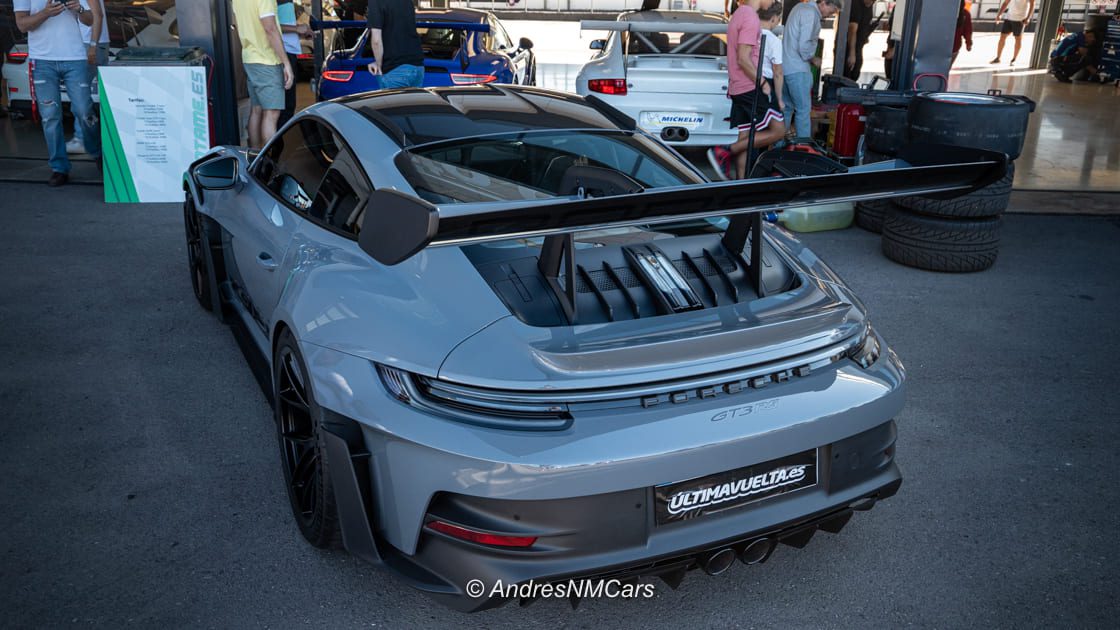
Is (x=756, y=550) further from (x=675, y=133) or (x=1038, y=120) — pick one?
(x=1038, y=120)

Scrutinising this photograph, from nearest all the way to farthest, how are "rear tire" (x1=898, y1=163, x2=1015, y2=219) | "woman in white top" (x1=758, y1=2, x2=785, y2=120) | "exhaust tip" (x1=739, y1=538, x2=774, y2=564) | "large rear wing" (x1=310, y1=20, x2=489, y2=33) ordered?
"exhaust tip" (x1=739, y1=538, x2=774, y2=564)
"rear tire" (x1=898, y1=163, x2=1015, y2=219)
"woman in white top" (x1=758, y1=2, x2=785, y2=120)
"large rear wing" (x1=310, y1=20, x2=489, y2=33)

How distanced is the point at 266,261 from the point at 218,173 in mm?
1045

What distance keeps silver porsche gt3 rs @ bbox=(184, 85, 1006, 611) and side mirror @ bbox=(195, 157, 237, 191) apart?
1007mm

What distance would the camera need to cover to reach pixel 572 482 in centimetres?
225

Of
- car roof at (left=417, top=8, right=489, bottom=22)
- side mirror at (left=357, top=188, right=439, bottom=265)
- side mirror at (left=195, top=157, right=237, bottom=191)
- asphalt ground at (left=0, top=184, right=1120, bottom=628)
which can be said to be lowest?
asphalt ground at (left=0, top=184, right=1120, bottom=628)

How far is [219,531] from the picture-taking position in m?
3.17

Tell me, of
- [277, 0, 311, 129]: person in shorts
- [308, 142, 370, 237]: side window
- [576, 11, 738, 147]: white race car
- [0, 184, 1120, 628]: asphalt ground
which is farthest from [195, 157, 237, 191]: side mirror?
[277, 0, 311, 129]: person in shorts

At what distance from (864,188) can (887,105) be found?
17.2 feet

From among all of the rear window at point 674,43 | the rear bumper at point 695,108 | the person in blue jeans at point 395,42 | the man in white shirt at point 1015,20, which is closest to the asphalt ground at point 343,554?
the rear bumper at point 695,108

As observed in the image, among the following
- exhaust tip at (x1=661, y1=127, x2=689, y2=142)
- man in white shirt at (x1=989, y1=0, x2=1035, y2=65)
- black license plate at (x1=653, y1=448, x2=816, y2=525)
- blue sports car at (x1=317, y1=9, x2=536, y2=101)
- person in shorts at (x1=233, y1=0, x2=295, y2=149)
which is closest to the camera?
black license plate at (x1=653, y1=448, x2=816, y2=525)

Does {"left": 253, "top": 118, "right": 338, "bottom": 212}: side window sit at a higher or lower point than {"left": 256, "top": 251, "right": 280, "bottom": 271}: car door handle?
higher

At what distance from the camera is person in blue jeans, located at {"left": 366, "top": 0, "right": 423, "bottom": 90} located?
8.13 metres

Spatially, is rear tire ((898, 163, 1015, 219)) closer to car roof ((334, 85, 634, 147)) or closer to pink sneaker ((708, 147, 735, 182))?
pink sneaker ((708, 147, 735, 182))

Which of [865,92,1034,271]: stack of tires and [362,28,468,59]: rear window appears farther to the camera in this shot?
[362,28,468,59]: rear window
